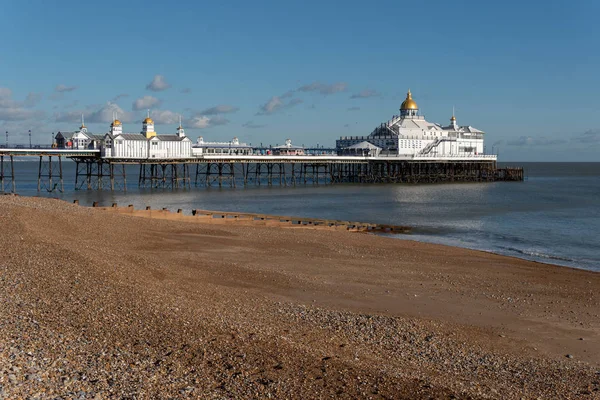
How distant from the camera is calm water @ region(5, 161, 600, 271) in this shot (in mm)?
28484

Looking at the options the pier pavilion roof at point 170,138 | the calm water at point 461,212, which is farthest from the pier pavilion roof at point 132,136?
the calm water at point 461,212

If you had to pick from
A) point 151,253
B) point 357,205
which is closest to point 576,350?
point 151,253

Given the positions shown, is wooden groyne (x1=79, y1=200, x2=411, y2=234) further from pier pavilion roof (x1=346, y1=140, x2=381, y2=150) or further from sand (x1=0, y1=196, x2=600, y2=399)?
pier pavilion roof (x1=346, y1=140, x2=381, y2=150)

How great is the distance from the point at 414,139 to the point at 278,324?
81089mm

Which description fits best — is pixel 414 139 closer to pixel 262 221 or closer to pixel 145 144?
pixel 145 144

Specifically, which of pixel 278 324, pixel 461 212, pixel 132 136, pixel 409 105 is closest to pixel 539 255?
pixel 278 324

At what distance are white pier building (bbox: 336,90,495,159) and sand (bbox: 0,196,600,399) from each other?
6735cm

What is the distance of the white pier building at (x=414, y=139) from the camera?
8919cm

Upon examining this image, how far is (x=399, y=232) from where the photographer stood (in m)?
32.5

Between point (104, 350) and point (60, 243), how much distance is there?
Result: 9.70 m

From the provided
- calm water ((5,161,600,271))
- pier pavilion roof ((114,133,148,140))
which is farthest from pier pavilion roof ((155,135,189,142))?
calm water ((5,161,600,271))

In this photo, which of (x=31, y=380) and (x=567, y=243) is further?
(x=567, y=243)

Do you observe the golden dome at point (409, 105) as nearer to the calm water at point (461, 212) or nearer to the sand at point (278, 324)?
the calm water at point (461, 212)

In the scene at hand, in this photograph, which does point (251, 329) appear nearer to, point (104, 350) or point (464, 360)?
point (104, 350)
